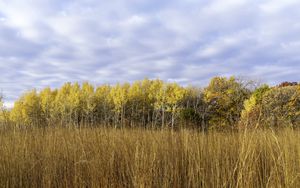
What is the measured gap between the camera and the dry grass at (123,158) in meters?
3.15

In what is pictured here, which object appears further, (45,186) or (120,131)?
(120,131)

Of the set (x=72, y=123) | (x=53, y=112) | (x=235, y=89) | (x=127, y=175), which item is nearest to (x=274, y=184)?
(x=127, y=175)

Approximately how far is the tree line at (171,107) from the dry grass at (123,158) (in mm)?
247

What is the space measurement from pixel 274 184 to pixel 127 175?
1.57m

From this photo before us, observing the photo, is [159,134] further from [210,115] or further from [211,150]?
[210,115]

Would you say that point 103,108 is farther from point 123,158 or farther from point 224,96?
point 123,158

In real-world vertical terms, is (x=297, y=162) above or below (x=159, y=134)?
below

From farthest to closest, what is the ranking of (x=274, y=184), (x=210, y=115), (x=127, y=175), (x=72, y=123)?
(x=210, y=115)
(x=72, y=123)
(x=127, y=175)
(x=274, y=184)

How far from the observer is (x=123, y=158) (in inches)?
143

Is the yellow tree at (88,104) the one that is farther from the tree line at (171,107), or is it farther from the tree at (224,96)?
the tree at (224,96)

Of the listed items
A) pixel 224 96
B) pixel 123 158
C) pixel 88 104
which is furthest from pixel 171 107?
pixel 123 158

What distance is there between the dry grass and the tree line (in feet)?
0.81

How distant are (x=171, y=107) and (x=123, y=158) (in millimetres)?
25416

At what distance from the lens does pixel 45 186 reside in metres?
3.50
